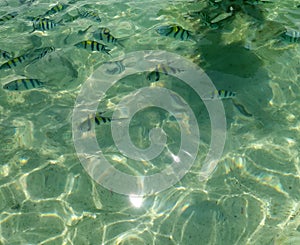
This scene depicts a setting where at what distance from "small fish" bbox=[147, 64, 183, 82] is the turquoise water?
0.16 meters

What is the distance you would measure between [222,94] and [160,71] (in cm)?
138

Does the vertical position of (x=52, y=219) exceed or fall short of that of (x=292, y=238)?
it falls short

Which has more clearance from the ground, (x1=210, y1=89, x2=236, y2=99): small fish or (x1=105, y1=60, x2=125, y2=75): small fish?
(x1=210, y1=89, x2=236, y2=99): small fish

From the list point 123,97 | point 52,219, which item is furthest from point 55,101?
point 52,219

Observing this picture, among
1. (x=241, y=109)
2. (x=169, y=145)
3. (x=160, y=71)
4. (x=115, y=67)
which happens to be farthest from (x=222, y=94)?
(x=115, y=67)

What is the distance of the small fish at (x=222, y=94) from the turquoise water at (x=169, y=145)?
8.6 inches

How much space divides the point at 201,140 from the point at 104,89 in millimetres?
2062

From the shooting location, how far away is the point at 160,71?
5930 mm

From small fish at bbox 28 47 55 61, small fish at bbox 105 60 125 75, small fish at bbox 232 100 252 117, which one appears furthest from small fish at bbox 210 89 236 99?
small fish at bbox 28 47 55 61

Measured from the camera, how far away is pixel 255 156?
15.4 ft

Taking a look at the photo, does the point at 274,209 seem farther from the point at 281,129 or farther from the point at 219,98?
the point at 219,98

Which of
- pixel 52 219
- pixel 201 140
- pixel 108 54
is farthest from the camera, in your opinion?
pixel 108 54

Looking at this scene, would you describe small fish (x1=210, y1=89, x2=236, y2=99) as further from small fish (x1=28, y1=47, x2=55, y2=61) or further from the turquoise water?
small fish (x1=28, y1=47, x2=55, y2=61)

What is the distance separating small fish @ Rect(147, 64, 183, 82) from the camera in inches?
212
